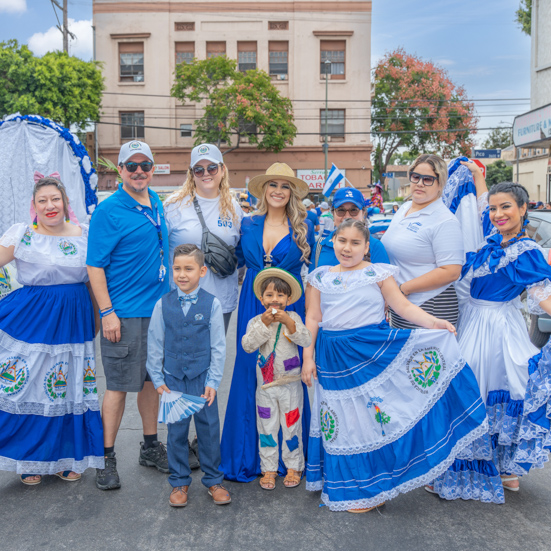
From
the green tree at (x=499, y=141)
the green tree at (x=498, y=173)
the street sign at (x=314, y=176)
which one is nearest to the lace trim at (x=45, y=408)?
the street sign at (x=314, y=176)

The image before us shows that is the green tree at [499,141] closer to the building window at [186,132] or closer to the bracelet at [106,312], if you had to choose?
the building window at [186,132]

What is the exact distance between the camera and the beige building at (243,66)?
29750 mm

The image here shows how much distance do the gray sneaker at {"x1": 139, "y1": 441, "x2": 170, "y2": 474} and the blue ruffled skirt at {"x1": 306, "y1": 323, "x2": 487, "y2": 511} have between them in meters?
1.21

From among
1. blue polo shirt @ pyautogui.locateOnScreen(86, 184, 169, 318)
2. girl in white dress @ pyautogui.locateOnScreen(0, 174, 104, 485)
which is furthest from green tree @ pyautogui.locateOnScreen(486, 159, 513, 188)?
girl in white dress @ pyautogui.locateOnScreen(0, 174, 104, 485)

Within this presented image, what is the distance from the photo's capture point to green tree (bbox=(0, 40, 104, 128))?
→ 75.6 feet

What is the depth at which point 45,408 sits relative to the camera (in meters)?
3.54

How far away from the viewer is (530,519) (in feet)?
10.2

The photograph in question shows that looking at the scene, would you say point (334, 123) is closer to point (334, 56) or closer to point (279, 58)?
point (334, 56)

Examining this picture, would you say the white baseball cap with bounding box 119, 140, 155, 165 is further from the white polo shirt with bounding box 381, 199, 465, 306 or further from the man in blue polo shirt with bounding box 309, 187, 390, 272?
the white polo shirt with bounding box 381, 199, 465, 306

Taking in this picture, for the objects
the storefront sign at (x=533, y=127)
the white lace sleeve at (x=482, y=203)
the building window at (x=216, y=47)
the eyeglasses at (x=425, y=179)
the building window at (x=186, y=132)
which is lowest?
the white lace sleeve at (x=482, y=203)

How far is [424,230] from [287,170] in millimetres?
1040

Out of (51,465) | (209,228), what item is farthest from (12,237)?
(51,465)

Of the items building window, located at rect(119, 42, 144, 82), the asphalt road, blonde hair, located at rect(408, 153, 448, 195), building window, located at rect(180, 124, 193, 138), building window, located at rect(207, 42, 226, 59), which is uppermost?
building window, located at rect(207, 42, 226, 59)

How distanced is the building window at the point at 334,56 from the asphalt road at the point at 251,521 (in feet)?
97.4
